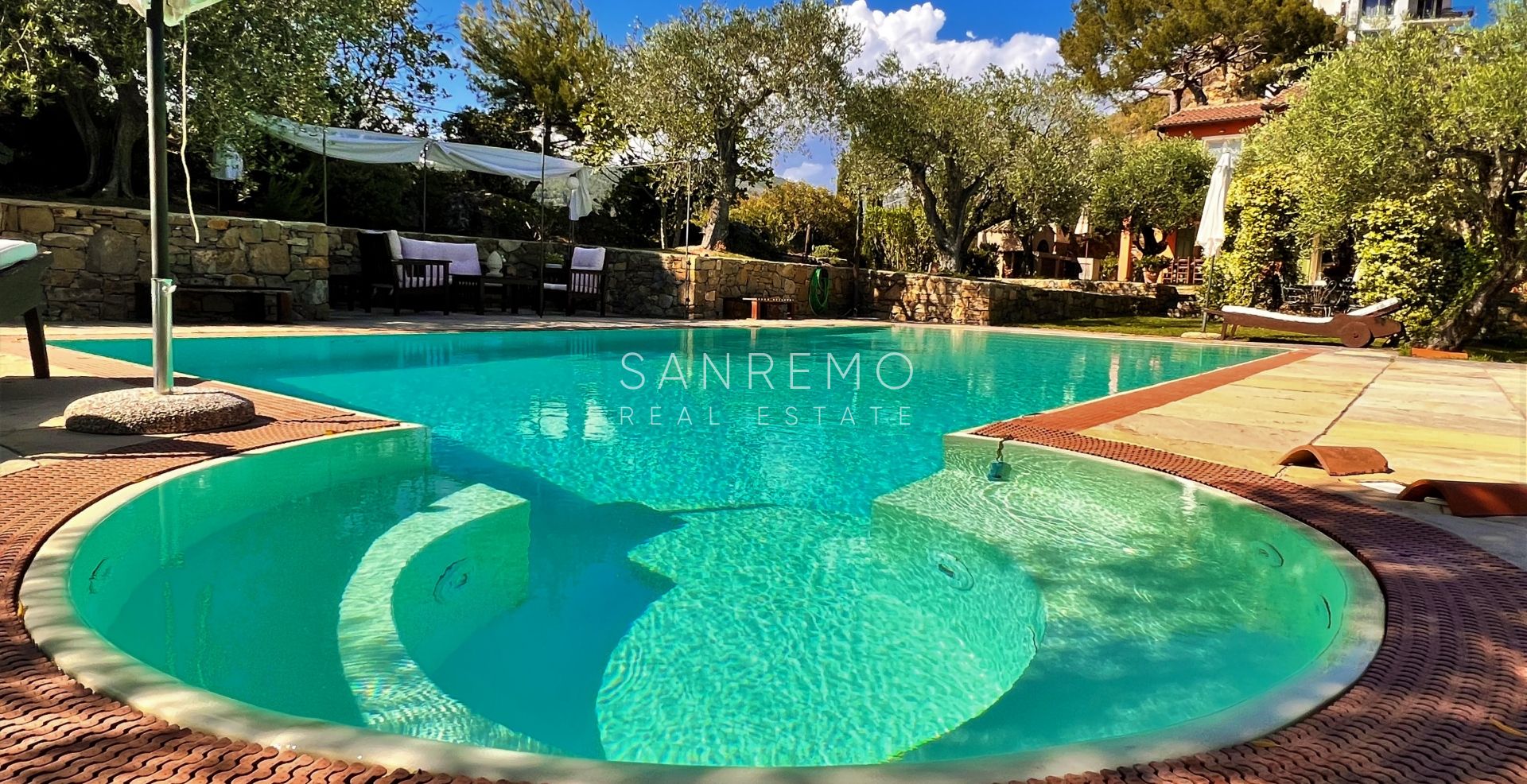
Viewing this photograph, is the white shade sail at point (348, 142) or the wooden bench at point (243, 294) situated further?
the white shade sail at point (348, 142)

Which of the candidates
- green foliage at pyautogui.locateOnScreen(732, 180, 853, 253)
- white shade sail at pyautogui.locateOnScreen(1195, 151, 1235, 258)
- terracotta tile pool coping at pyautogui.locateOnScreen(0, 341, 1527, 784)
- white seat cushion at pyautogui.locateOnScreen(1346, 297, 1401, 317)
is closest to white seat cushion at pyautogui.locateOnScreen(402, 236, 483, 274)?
terracotta tile pool coping at pyautogui.locateOnScreen(0, 341, 1527, 784)

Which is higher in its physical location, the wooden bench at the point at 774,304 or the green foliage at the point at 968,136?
the green foliage at the point at 968,136

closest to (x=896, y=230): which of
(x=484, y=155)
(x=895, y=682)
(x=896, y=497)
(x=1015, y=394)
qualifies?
(x=484, y=155)

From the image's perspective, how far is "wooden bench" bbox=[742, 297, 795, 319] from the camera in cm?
1661

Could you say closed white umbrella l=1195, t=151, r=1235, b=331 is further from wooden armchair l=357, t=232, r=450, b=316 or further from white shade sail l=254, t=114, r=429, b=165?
white shade sail l=254, t=114, r=429, b=165

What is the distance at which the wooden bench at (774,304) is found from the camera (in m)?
16.6

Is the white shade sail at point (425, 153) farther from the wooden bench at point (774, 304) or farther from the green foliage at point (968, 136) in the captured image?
the green foliage at point (968, 136)

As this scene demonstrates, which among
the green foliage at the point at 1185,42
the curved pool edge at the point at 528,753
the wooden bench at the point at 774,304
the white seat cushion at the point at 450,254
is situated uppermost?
the green foliage at the point at 1185,42

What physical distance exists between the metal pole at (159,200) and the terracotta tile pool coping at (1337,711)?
1.30 meters

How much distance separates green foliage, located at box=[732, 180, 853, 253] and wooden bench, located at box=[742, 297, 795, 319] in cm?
743

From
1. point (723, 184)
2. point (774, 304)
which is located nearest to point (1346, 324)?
point (774, 304)

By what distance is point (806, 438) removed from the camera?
5.70 m

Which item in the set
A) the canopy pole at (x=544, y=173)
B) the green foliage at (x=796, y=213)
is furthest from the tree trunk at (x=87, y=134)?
the green foliage at (x=796, y=213)

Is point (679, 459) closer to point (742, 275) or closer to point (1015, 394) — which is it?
point (1015, 394)
